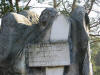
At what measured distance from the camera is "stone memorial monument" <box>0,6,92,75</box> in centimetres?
379

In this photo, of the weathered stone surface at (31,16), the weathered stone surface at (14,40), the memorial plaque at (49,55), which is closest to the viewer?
the memorial plaque at (49,55)

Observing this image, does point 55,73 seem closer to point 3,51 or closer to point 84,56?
point 84,56

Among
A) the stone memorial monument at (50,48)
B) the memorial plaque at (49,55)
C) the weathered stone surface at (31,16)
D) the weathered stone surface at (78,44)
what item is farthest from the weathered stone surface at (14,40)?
the weathered stone surface at (31,16)

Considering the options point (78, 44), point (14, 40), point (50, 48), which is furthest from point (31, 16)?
point (78, 44)

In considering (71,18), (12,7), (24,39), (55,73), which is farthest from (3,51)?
(12,7)

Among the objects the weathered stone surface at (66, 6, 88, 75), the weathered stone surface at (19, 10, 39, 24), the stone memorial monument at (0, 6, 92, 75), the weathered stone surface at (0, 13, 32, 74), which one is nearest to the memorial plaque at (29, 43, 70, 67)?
the stone memorial monument at (0, 6, 92, 75)

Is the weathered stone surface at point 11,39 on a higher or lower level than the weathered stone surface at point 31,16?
lower

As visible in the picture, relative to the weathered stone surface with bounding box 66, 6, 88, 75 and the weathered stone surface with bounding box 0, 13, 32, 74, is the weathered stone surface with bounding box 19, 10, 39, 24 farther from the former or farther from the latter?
the weathered stone surface with bounding box 66, 6, 88, 75

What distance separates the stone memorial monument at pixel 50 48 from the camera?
3.79 m

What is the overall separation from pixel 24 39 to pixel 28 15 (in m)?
0.87

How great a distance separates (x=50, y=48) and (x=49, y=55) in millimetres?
112

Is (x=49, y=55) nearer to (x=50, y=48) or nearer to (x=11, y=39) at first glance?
(x=50, y=48)

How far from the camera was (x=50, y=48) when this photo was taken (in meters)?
3.82

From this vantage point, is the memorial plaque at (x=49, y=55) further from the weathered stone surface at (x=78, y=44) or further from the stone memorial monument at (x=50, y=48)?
the weathered stone surface at (x=78, y=44)
